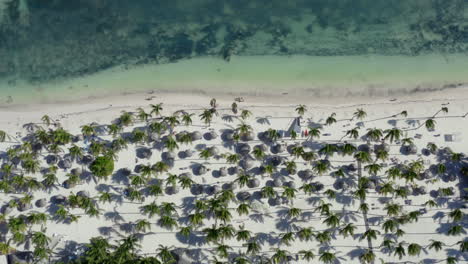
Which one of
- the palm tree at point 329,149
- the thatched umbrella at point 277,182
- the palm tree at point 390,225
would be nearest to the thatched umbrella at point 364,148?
the palm tree at point 329,149

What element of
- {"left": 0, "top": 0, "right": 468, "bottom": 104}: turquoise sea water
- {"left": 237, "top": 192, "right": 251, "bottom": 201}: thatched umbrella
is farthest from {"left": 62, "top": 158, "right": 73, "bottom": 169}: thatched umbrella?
{"left": 237, "top": 192, "right": 251, "bottom": 201}: thatched umbrella

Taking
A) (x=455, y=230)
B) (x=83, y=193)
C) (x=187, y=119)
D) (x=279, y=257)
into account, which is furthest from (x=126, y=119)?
(x=455, y=230)

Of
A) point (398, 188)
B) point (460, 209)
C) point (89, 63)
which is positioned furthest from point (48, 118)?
point (460, 209)

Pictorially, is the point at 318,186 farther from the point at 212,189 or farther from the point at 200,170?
the point at 200,170

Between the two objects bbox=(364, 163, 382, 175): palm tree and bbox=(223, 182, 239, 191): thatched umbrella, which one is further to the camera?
bbox=(223, 182, 239, 191): thatched umbrella

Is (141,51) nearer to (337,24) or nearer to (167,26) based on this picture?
(167,26)

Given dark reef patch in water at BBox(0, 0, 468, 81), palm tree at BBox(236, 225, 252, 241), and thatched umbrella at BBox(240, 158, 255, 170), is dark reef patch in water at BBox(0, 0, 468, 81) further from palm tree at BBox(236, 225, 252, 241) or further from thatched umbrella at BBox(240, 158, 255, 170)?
palm tree at BBox(236, 225, 252, 241)

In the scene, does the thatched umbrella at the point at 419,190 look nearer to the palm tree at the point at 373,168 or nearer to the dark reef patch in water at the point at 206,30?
the palm tree at the point at 373,168
